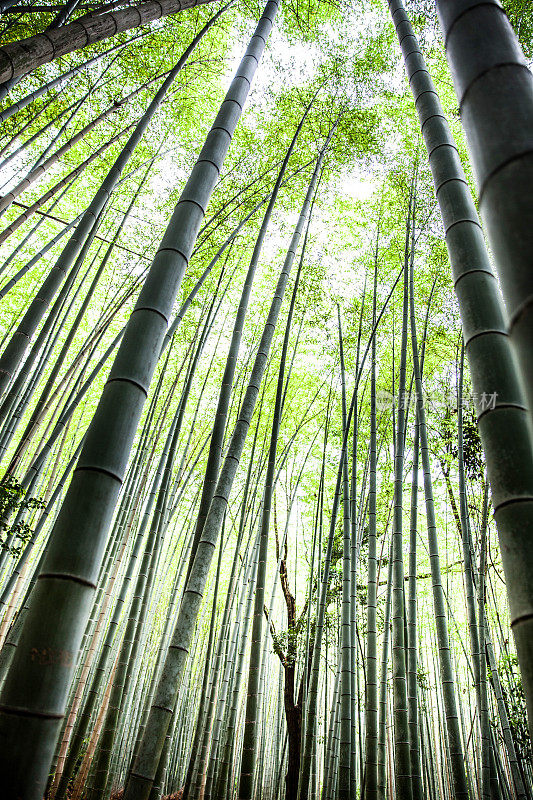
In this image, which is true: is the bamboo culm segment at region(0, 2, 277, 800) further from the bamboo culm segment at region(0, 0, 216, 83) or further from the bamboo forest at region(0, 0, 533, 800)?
the bamboo culm segment at region(0, 0, 216, 83)

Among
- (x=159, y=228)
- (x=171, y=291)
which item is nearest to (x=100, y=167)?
(x=159, y=228)

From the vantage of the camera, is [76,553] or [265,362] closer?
[76,553]

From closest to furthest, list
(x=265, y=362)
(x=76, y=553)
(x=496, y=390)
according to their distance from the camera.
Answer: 1. (x=76, y=553)
2. (x=496, y=390)
3. (x=265, y=362)

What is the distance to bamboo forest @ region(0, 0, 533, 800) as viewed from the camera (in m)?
0.79

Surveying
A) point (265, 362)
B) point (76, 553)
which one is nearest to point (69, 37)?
point (265, 362)

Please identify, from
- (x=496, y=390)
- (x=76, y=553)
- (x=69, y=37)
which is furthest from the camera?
(x=69, y=37)

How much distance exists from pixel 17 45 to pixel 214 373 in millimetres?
4682

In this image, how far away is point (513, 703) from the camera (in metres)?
3.76

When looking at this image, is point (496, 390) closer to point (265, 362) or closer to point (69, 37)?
point (265, 362)

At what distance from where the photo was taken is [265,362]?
79.6 inches

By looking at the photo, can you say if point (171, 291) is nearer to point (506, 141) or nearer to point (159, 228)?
point (506, 141)

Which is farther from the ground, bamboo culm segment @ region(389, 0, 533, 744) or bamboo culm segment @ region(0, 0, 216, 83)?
bamboo culm segment @ region(0, 0, 216, 83)

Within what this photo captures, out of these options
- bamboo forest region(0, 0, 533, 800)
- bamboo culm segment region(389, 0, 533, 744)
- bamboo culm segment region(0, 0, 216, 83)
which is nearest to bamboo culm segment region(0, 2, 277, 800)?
bamboo forest region(0, 0, 533, 800)

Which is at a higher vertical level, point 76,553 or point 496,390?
point 496,390
